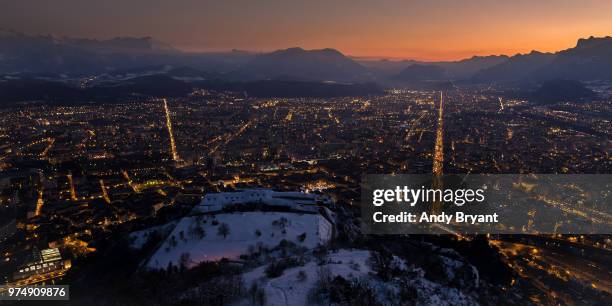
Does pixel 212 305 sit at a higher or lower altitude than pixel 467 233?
higher

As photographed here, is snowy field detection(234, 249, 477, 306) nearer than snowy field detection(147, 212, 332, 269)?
Answer: Yes

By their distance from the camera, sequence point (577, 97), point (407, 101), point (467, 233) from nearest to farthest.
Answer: point (467, 233), point (577, 97), point (407, 101)

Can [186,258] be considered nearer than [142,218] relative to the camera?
Yes

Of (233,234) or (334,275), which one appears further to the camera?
(233,234)

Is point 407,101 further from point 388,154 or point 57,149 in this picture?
point 57,149

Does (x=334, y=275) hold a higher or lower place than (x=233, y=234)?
higher

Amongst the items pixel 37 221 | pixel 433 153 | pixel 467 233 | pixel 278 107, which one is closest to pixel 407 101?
pixel 278 107

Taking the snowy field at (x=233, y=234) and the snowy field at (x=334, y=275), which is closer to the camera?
the snowy field at (x=334, y=275)

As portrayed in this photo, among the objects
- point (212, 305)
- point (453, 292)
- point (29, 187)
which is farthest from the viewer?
point (29, 187)
